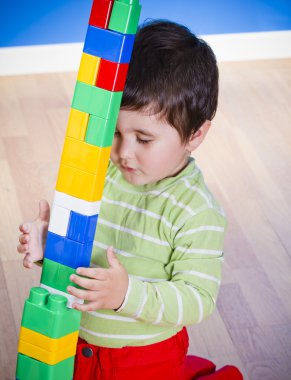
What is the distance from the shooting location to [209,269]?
990 mm

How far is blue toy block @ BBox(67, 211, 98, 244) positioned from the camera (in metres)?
0.84

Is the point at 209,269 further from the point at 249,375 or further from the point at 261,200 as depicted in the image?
the point at 261,200

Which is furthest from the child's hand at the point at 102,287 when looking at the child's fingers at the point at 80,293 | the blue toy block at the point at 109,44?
the blue toy block at the point at 109,44

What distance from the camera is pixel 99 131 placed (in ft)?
2.64

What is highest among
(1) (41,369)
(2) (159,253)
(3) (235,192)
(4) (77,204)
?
(4) (77,204)

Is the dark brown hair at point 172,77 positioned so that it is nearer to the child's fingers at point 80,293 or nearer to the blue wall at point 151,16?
the child's fingers at point 80,293

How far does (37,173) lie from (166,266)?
110 cm

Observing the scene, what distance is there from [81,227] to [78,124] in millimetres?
117

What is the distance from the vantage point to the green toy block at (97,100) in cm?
79

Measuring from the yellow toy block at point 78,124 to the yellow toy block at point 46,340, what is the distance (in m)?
0.24

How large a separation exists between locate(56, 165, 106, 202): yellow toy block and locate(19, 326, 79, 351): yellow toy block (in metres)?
0.17

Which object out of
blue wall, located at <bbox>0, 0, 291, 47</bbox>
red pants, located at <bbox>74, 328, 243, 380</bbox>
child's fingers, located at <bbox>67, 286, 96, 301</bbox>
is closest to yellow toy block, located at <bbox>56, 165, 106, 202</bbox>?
child's fingers, located at <bbox>67, 286, 96, 301</bbox>

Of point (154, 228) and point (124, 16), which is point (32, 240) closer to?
point (154, 228)

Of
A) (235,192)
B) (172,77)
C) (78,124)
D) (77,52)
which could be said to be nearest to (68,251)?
(78,124)
